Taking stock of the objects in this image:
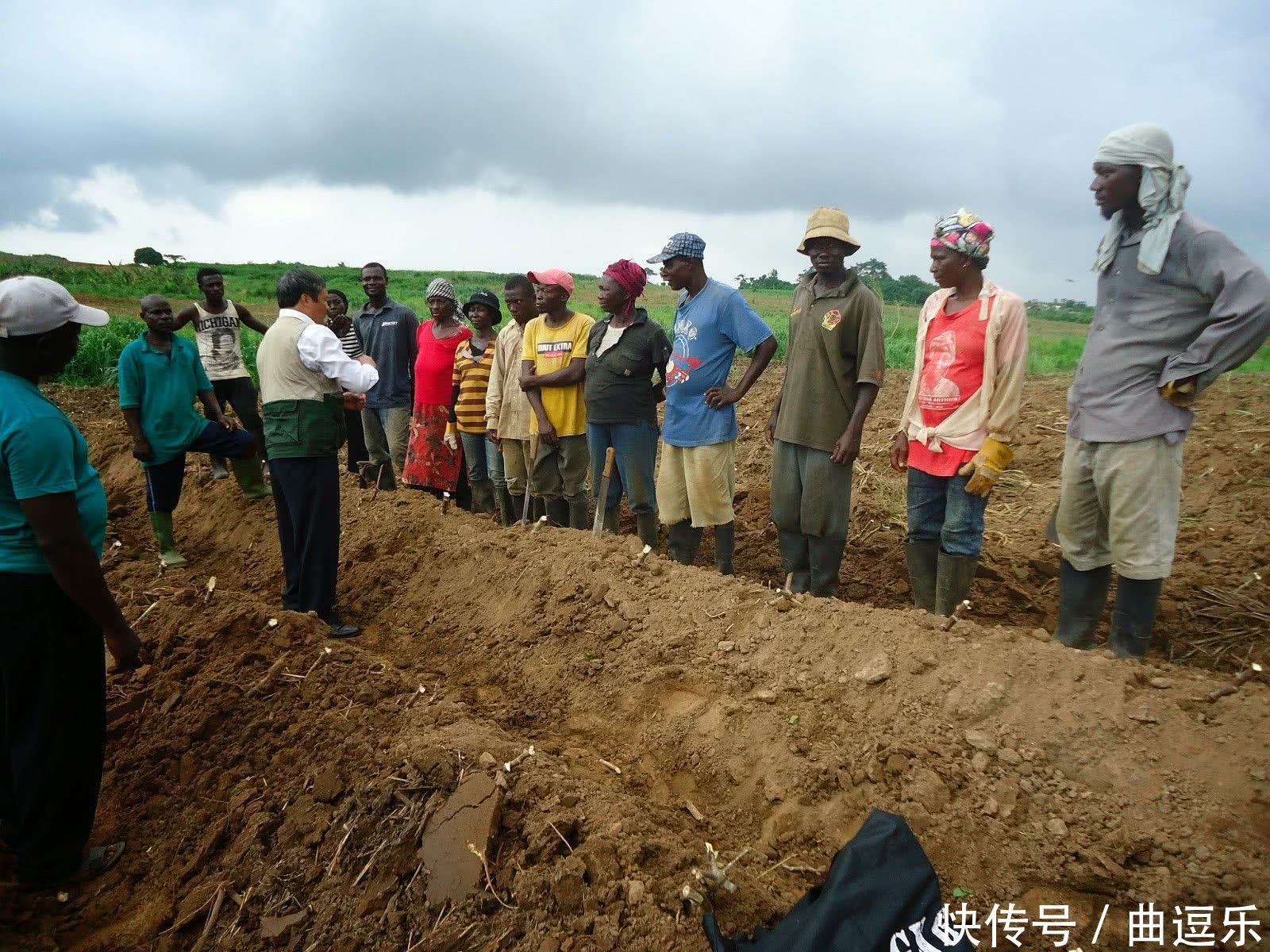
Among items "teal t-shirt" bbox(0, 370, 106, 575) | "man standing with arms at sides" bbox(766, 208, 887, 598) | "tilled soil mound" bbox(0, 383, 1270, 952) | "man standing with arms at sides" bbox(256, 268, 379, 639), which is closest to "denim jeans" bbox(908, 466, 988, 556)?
"man standing with arms at sides" bbox(766, 208, 887, 598)

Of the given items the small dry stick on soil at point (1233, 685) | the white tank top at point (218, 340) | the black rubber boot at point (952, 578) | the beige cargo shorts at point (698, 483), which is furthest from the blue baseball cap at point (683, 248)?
the white tank top at point (218, 340)

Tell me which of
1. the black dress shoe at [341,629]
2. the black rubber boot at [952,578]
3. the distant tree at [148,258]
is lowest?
the black dress shoe at [341,629]

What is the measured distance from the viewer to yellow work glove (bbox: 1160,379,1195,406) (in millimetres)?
2986

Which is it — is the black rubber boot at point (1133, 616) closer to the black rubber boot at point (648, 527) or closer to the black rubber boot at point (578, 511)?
the black rubber boot at point (648, 527)

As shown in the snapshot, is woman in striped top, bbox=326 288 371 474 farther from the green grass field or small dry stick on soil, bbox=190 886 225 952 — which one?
the green grass field

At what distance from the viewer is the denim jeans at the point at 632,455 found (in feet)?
16.4

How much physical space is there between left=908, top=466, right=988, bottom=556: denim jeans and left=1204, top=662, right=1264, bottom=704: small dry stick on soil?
1217 millimetres

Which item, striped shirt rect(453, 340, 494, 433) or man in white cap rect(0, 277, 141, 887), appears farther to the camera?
striped shirt rect(453, 340, 494, 433)

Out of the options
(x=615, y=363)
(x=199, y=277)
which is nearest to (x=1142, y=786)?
(x=615, y=363)

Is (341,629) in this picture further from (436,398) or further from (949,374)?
(949,374)

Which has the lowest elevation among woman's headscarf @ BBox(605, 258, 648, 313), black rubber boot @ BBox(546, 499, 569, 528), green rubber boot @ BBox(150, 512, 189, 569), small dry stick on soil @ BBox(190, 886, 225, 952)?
small dry stick on soil @ BBox(190, 886, 225, 952)

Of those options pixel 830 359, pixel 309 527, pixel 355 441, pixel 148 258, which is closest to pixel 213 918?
pixel 309 527

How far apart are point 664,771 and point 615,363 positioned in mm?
2628

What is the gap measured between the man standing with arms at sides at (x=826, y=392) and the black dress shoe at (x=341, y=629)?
256 centimetres
